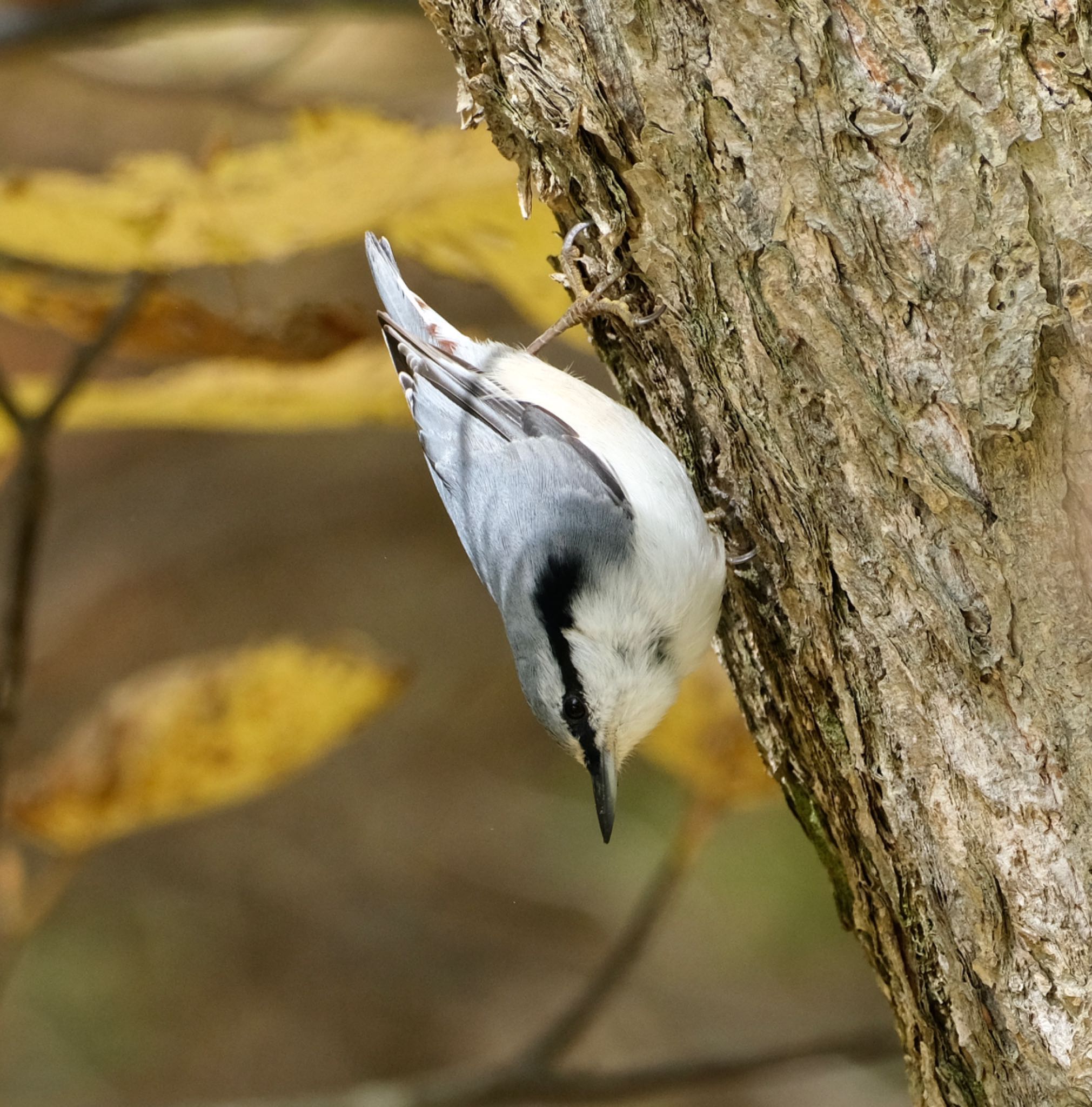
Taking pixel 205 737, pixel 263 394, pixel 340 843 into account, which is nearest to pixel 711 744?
pixel 205 737

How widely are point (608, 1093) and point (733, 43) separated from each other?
85.3 inches

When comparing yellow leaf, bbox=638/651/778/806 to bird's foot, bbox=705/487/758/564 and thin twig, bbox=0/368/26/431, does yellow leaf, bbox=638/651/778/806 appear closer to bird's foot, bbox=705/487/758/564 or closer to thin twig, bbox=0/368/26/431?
bird's foot, bbox=705/487/758/564

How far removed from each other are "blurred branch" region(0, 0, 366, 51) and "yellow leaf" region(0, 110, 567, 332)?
96 cm

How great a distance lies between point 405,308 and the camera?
8.05ft

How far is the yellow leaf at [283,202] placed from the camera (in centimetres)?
175

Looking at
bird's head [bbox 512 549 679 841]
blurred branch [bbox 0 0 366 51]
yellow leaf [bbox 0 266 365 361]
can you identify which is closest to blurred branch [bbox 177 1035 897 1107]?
bird's head [bbox 512 549 679 841]

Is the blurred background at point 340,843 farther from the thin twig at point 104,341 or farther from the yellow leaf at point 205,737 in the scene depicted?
the thin twig at point 104,341

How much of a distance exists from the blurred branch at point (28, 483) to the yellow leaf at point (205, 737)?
0.61 feet

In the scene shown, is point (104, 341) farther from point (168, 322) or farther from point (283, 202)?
point (283, 202)

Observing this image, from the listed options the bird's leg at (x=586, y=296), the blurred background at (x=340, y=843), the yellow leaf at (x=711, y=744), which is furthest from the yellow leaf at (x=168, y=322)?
the blurred background at (x=340, y=843)

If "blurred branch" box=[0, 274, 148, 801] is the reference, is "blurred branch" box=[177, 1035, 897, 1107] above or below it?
below

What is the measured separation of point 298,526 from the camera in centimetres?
564

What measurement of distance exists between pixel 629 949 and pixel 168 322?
153cm

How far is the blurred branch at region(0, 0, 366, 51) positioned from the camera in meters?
2.70
